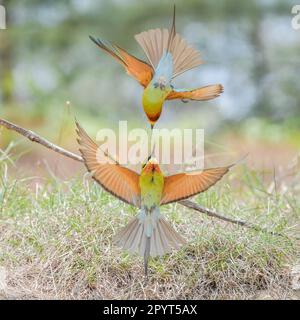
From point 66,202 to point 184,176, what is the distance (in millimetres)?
842

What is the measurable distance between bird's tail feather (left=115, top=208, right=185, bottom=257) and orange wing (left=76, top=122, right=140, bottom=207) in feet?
0.27

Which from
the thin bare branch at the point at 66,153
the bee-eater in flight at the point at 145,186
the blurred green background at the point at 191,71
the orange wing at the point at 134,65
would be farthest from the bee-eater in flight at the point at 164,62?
the blurred green background at the point at 191,71

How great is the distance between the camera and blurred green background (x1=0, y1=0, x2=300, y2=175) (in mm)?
6180

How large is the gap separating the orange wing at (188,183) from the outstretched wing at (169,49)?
278mm

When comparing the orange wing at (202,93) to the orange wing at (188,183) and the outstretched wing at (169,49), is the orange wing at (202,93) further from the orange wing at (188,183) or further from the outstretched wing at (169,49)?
the orange wing at (188,183)

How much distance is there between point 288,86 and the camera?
6160 millimetres

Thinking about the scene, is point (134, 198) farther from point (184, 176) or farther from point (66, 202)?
point (66, 202)

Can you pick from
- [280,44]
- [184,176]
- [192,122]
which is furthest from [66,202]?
[280,44]

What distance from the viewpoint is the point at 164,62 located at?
1.77 metres

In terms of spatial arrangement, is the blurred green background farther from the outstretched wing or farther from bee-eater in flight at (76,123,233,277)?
the outstretched wing

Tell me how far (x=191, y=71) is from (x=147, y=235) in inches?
172

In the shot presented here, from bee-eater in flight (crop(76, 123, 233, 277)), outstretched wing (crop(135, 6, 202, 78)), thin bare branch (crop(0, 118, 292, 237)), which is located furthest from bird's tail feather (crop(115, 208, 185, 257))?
outstretched wing (crop(135, 6, 202, 78))

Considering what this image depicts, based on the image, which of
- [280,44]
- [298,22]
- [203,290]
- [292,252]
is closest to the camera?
[203,290]
